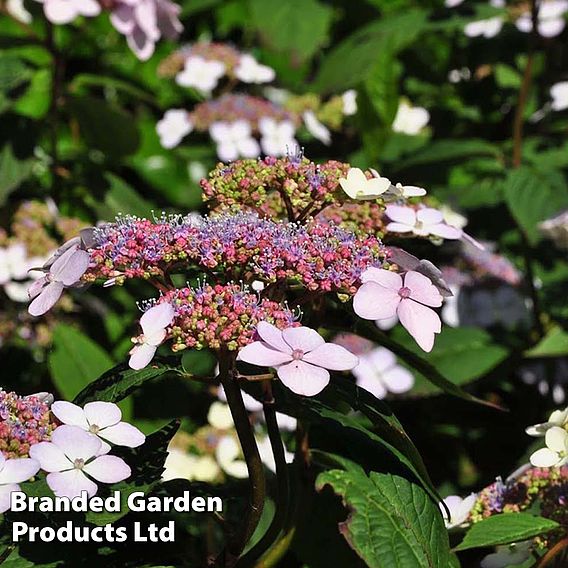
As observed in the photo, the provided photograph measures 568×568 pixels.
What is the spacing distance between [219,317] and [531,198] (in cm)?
134

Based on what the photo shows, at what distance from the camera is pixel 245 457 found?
1066 millimetres

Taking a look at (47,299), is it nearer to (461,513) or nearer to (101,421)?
(101,421)

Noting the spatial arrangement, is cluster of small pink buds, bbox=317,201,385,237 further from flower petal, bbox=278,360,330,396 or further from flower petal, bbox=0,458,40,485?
flower petal, bbox=0,458,40,485

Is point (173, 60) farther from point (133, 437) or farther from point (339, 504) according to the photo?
point (133, 437)

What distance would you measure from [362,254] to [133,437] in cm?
28

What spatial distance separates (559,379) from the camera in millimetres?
2287

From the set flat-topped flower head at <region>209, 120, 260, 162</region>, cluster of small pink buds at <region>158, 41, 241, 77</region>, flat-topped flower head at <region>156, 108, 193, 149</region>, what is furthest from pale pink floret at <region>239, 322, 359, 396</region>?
cluster of small pink buds at <region>158, 41, 241, 77</region>

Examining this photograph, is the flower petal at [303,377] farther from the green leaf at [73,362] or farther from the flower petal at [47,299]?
the green leaf at [73,362]

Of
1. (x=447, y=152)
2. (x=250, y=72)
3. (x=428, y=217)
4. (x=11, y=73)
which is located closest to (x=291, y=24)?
(x=250, y=72)

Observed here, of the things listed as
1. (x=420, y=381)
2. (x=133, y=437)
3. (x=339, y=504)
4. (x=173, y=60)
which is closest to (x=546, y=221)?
(x=420, y=381)

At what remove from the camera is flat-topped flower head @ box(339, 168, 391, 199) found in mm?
1138

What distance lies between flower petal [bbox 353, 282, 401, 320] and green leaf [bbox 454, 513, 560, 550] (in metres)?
0.27

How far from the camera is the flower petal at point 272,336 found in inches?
37.5

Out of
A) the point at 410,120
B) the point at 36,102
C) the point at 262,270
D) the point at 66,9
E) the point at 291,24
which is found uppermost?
the point at 36,102
